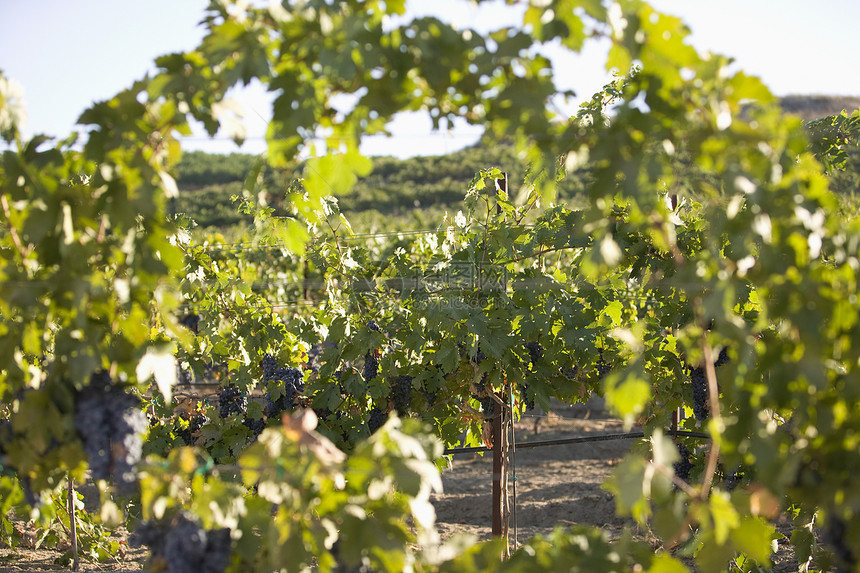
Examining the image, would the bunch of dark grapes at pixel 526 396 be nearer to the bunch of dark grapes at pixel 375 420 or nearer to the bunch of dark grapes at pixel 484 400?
the bunch of dark grapes at pixel 484 400

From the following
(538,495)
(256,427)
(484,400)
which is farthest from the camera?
(538,495)

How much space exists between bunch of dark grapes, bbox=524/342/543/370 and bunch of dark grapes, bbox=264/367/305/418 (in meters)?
1.11

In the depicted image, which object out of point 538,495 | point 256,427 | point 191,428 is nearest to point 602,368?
point 256,427

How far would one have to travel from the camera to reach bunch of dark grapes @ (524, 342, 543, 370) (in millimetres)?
3346

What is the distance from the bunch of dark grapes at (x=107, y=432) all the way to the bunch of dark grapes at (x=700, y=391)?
8.43 ft

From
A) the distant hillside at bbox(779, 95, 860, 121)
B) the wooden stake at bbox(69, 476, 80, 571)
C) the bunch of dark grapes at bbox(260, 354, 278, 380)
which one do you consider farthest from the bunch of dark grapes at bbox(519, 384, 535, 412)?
the distant hillside at bbox(779, 95, 860, 121)

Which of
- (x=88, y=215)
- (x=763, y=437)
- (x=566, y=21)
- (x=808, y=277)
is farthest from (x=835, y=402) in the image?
(x=88, y=215)

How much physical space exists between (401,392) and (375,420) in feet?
0.57

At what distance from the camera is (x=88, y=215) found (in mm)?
1740

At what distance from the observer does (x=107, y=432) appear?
1.82 meters

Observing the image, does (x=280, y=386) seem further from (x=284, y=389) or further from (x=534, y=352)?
(x=534, y=352)

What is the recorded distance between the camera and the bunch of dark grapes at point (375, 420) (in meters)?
3.15

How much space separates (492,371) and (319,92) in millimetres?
1859

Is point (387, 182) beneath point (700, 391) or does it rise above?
above
